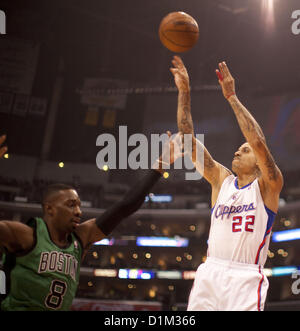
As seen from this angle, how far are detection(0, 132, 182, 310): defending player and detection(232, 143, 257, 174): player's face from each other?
122cm

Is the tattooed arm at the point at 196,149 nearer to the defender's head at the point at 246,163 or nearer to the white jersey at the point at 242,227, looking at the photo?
the defender's head at the point at 246,163

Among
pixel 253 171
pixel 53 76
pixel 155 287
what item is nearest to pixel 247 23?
pixel 53 76

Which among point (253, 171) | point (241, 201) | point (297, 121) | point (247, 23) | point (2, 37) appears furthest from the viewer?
point (297, 121)

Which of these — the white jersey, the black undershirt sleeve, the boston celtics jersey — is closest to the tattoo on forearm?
the white jersey

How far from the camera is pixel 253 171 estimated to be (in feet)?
15.7

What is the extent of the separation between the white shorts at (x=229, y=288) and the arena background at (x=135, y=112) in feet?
56.4

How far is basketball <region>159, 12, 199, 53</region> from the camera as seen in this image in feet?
19.3

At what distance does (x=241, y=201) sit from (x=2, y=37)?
23.0 meters

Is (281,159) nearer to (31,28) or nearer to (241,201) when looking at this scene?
(31,28)

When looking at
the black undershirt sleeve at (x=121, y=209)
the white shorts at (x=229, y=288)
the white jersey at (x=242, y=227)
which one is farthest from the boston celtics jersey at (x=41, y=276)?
the white jersey at (x=242, y=227)

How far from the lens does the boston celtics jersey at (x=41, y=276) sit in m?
3.30

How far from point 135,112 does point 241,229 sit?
26.2 m

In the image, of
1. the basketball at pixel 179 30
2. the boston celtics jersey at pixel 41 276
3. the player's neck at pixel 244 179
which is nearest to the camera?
the boston celtics jersey at pixel 41 276
